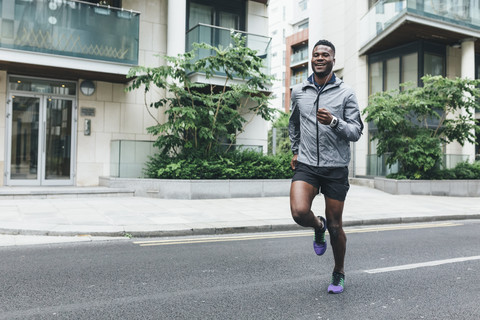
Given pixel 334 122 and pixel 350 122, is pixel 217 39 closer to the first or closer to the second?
pixel 350 122

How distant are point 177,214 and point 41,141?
6.42m

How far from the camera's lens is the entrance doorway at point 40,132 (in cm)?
1274

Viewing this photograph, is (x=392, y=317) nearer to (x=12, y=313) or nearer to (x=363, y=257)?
(x=363, y=257)

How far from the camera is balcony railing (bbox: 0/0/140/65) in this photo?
37.5 ft

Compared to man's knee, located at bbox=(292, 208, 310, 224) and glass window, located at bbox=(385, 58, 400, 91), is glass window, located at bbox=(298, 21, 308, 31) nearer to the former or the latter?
glass window, located at bbox=(385, 58, 400, 91)

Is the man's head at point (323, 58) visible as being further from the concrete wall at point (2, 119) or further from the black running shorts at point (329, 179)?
the concrete wall at point (2, 119)

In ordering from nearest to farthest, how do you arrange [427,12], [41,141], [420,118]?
[41,141], [420,118], [427,12]

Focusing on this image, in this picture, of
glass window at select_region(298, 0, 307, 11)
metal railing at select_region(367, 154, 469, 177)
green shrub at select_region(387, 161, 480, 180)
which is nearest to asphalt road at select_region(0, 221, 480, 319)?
green shrub at select_region(387, 161, 480, 180)

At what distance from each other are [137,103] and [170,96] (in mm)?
1217

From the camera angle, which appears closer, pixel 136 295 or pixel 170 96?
pixel 136 295

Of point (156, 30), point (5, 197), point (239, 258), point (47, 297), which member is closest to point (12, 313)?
point (47, 297)

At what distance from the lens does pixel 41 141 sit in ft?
42.8

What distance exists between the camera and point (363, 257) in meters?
5.57

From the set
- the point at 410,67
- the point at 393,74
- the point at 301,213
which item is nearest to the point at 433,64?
the point at 410,67
